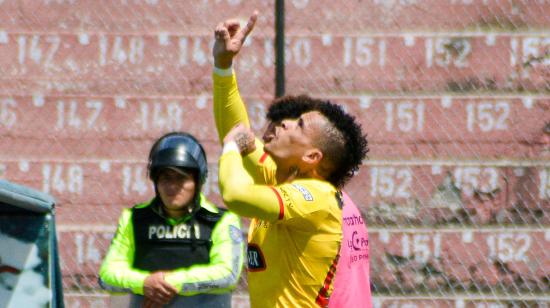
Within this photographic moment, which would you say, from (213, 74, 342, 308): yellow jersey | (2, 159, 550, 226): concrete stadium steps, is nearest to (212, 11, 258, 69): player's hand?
(213, 74, 342, 308): yellow jersey

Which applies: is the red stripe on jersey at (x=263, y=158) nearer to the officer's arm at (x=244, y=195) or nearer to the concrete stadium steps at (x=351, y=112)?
the officer's arm at (x=244, y=195)

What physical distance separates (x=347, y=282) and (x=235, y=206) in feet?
1.81

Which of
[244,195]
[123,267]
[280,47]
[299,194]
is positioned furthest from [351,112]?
[244,195]

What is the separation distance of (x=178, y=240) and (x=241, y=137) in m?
0.99

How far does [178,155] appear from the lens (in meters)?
4.49

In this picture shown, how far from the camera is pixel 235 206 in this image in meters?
3.40

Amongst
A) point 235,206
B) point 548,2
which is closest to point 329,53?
point 548,2

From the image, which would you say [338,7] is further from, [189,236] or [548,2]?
[189,236]

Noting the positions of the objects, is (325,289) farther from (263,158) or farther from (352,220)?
Answer: (263,158)

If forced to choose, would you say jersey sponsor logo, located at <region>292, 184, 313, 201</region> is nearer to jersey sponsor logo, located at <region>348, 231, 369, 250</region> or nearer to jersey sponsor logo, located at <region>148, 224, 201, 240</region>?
jersey sponsor logo, located at <region>348, 231, 369, 250</region>

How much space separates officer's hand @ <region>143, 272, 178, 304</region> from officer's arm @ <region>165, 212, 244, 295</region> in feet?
0.08

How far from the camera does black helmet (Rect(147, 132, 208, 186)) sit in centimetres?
448

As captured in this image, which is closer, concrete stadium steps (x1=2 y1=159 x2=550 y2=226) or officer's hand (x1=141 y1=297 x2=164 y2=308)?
officer's hand (x1=141 y1=297 x2=164 y2=308)

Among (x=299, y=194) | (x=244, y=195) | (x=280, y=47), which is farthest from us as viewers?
(x=280, y=47)
